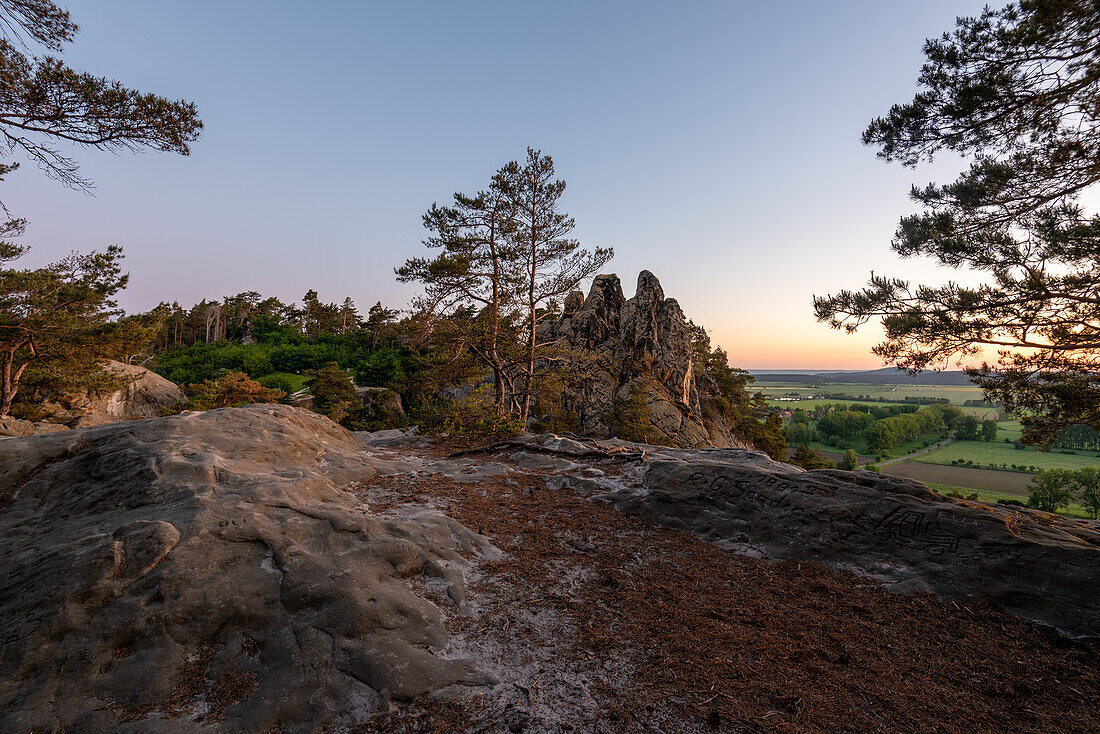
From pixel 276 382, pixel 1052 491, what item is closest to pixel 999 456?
pixel 1052 491

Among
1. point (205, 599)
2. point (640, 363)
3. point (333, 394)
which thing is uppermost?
point (640, 363)

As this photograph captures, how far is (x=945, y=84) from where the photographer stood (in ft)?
22.7

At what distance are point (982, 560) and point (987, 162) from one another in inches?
286

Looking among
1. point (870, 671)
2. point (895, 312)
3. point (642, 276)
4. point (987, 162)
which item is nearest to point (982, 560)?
point (870, 671)

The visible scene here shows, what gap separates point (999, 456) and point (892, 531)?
338 feet

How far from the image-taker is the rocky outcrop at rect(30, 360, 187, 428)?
16406 millimetres

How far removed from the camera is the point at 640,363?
3030 cm

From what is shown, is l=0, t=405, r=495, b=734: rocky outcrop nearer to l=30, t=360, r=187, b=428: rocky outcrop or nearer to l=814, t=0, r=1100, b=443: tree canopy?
l=814, t=0, r=1100, b=443: tree canopy

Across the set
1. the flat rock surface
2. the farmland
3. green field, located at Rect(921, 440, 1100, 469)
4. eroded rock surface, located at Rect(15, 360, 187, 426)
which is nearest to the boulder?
eroded rock surface, located at Rect(15, 360, 187, 426)

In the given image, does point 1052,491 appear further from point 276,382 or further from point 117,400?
point 117,400

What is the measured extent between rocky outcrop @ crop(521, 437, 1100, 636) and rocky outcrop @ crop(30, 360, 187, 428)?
68.2 ft

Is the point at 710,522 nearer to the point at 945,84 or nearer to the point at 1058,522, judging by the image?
the point at 1058,522

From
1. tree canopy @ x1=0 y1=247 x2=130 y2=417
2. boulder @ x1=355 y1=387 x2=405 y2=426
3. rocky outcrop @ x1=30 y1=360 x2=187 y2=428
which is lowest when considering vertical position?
boulder @ x1=355 y1=387 x2=405 y2=426

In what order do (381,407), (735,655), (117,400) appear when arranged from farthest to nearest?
(381,407)
(117,400)
(735,655)
